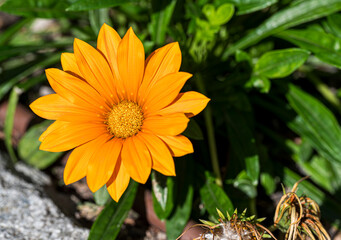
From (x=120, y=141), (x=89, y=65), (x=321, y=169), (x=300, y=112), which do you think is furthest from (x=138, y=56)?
(x=321, y=169)

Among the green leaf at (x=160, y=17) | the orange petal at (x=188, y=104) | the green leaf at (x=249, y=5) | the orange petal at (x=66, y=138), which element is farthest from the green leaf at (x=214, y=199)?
the green leaf at (x=249, y=5)

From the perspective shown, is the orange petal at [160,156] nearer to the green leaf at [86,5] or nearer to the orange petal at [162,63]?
the orange petal at [162,63]

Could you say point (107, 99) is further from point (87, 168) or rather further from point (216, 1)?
point (216, 1)

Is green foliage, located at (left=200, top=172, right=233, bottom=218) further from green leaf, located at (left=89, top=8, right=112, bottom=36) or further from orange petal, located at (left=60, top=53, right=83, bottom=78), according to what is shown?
green leaf, located at (left=89, top=8, right=112, bottom=36)

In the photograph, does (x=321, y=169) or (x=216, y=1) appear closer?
(x=216, y=1)

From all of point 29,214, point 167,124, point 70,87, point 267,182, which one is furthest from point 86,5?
point 267,182

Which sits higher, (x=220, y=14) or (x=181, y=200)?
(x=220, y=14)

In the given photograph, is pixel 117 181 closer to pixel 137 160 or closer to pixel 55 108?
pixel 137 160
